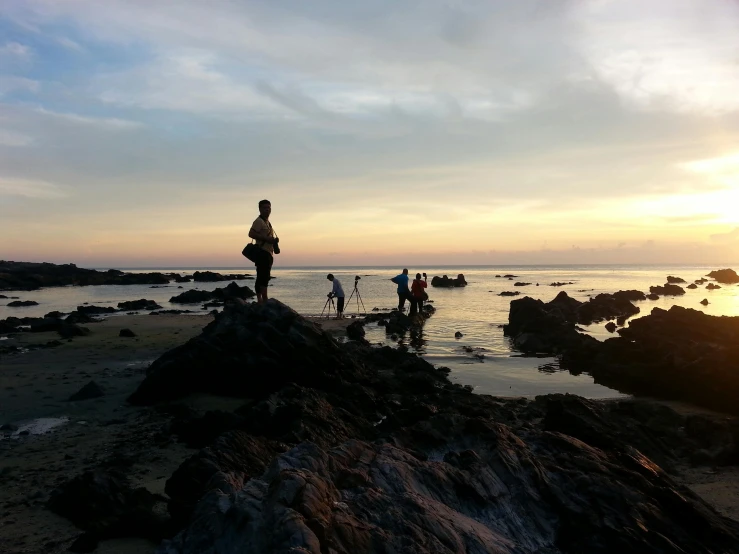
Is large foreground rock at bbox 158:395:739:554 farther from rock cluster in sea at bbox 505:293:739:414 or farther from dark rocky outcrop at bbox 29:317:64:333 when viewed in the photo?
Result: dark rocky outcrop at bbox 29:317:64:333

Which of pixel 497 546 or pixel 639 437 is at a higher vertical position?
pixel 497 546

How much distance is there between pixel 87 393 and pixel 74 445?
3.04m

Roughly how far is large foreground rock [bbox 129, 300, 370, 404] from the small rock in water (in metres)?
0.84

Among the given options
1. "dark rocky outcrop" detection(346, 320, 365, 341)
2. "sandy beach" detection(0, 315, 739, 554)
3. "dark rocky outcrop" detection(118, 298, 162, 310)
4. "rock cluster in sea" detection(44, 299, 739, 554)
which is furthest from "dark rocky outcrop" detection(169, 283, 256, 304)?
"rock cluster in sea" detection(44, 299, 739, 554)

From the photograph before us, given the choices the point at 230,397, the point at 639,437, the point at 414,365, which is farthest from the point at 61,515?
the point at 414,365

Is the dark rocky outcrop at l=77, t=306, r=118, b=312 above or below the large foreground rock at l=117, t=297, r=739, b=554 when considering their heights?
below

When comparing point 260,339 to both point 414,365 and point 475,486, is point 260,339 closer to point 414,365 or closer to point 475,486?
point 414,365

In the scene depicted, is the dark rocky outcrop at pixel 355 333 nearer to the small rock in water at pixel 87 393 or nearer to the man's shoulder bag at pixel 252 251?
the man's shoulder bag at pixel 252 251

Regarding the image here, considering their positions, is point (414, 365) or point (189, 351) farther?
point (414, 365)

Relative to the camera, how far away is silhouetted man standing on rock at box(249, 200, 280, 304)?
13641 millimetres

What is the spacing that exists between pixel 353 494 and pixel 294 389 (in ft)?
14.7

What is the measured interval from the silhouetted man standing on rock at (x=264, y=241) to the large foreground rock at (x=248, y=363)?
1668 mm

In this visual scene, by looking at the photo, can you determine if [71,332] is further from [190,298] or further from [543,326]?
[190,298]

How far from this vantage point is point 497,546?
4.14 m
